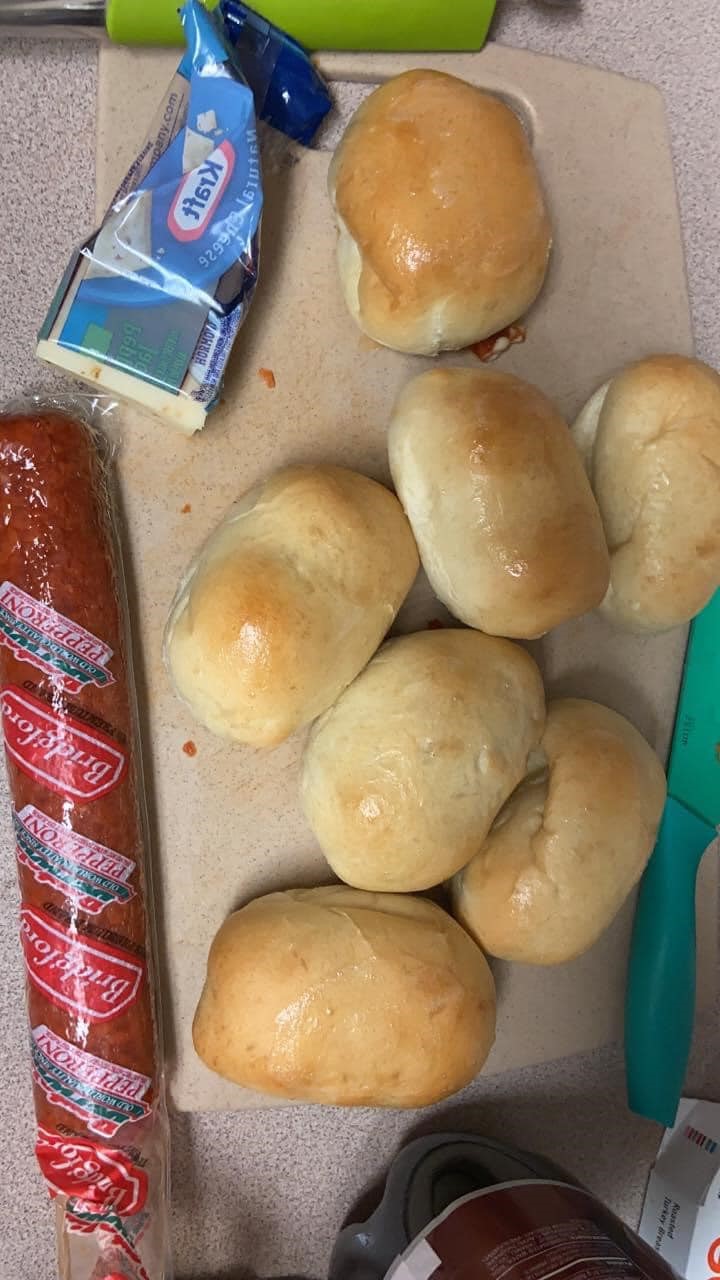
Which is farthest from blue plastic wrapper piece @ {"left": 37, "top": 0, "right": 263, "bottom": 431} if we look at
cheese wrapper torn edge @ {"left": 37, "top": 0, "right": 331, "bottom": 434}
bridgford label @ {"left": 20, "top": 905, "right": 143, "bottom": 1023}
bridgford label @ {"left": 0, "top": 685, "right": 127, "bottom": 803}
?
bridgford label @ {"left": 20, "top": 905, "right": 143, "bottom": 1023}

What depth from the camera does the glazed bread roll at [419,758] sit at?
652 millimetres

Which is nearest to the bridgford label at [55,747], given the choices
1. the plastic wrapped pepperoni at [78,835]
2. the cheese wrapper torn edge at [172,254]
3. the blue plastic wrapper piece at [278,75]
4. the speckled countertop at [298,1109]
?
the plastic wrapped pepperoni at [78,835]

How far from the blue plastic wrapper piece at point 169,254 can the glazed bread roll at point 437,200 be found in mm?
83

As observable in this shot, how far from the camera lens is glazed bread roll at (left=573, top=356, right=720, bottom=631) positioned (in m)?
0.69

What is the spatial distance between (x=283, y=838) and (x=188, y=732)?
12 centimetres

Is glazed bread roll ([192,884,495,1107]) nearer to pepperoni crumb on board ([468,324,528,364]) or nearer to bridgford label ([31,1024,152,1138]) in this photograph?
bridgford label ([31,1024,152,1138])

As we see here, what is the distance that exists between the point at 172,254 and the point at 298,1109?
2.33 feet

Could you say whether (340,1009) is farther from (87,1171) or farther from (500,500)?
(500,500)

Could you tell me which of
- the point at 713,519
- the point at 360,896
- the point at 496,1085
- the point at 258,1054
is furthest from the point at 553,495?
the point at 496,1085

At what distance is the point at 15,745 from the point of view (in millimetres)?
677

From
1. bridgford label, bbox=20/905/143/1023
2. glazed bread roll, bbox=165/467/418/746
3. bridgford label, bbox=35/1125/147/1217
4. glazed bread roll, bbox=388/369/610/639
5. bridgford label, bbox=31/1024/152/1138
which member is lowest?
bridgford label, bbox=35/1125/147/1217

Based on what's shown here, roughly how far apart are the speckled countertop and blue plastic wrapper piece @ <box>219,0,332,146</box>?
0.45 feet

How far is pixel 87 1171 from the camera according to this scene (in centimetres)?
70

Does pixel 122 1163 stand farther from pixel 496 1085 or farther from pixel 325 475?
pixel 325 475
